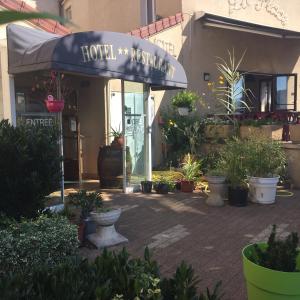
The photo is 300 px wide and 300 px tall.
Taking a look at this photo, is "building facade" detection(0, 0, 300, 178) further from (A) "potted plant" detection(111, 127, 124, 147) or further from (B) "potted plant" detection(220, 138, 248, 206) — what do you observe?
(B) "potted plant" detection(220, 138, 248, 206)

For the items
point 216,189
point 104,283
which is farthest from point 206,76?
point 104,283

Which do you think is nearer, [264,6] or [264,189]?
[264,189]

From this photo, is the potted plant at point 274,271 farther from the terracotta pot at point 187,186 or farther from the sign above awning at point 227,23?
the sign above awning at point 227,23

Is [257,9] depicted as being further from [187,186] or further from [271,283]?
[271,283]

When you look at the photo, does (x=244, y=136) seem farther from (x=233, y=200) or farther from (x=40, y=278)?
(x=40, y=278)

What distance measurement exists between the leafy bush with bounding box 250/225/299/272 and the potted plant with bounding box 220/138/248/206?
4.00 m

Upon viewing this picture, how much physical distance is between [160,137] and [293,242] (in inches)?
297

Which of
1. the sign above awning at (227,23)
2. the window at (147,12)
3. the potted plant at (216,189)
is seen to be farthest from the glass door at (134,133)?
the window at (147,12)

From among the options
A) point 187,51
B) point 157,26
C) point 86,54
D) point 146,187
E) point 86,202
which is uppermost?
point 157,26

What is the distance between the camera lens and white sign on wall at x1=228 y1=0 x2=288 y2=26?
12232 mm

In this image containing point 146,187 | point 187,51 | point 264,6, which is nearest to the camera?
point 146,187

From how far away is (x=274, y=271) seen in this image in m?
2.82

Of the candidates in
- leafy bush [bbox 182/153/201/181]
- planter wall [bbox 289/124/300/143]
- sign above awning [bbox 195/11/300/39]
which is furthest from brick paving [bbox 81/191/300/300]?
sign above awning [bbox 195/11/300/39]

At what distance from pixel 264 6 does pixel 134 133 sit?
7.64 meters
